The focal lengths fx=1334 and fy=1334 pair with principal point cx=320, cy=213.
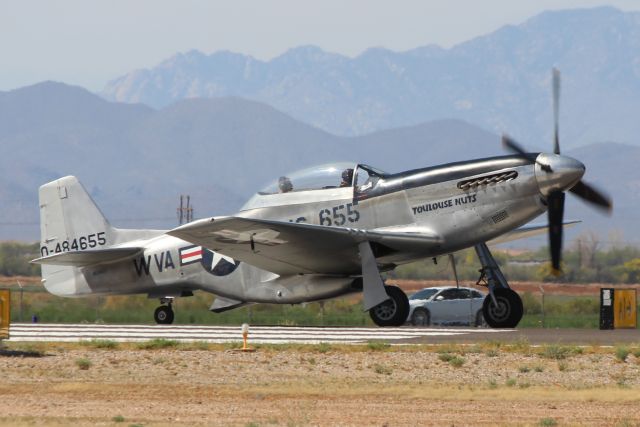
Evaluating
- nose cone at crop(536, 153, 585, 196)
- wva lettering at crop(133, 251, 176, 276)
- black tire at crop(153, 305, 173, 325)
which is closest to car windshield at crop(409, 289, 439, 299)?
black tire at crop(153, 305, 173, 325)

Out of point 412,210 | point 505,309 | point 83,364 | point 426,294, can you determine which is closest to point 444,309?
point 426,294

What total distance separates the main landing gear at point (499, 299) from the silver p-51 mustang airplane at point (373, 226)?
0.07ft

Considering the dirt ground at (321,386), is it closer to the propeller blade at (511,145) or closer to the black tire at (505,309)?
the black tire at (505,309)

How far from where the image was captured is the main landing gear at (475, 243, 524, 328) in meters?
26.9

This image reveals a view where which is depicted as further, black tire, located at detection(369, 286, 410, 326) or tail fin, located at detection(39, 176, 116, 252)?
tail fin, located at detection(39, 176, 116, 252)

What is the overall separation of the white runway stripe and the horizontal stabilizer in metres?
1.54

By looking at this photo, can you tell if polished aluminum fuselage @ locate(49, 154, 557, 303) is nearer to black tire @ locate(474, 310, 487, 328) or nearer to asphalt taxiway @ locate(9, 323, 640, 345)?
asphalt taxiway @ locate(9, 323, 640, 345)

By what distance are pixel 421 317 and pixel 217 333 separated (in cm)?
899

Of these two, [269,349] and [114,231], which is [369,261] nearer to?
[269,349]

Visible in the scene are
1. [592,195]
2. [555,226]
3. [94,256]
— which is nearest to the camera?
[555,226]

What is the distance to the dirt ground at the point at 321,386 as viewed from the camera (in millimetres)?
15344

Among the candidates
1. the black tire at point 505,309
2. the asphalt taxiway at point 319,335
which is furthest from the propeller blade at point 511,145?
the asphalt taxiway at point 319,335

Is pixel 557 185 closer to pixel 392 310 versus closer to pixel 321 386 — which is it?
pixel 392 310

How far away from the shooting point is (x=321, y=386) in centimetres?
1809
